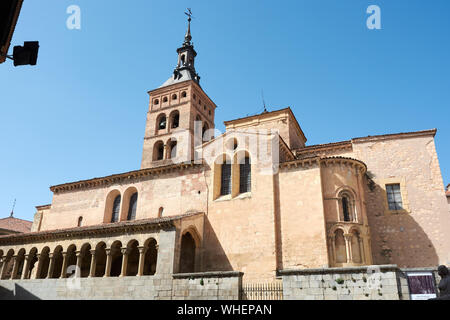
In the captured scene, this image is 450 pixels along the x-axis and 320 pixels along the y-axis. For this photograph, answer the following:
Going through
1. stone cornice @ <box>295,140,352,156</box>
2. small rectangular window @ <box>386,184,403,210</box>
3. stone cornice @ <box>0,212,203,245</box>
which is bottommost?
stone cornice @ <box>0,212,203,245</box>

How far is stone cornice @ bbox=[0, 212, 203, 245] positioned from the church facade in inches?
2.7

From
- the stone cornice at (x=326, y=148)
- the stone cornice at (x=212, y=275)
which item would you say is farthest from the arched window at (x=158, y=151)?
the stone cornice at (x=212, y=275)

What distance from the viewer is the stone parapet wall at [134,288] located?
1438 centimetres

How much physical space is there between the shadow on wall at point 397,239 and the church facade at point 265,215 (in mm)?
53

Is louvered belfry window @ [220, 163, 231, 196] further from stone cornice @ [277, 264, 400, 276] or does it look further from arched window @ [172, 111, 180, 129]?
arched window @ [172, 111, 180, 129]

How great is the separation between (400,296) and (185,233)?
11.8m

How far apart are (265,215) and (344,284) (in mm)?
6786

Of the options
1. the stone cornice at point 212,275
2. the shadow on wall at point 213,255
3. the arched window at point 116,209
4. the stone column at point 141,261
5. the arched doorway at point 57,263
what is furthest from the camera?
the arched window at point 116,209

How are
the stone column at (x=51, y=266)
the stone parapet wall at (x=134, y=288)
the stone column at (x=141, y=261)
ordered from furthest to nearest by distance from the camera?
the stone column at (x=51, y=266), the stone column at (x=141, y=261), the stone parapet wall at (x=134, y=288)

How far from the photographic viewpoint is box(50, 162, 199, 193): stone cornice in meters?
23.1

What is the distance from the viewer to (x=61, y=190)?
1096 inches

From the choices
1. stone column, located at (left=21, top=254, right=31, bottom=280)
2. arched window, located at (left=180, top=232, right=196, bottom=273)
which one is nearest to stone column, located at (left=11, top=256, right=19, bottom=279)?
stone column, located at (left=21, top=254, right=31, bottom=280)

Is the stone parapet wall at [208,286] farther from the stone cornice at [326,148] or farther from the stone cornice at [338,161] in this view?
the stone cornice at [326,148]

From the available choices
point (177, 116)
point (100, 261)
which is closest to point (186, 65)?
point (177, 116)
